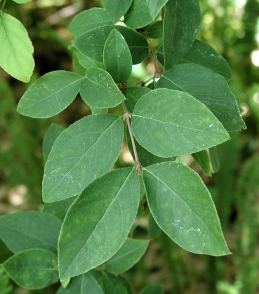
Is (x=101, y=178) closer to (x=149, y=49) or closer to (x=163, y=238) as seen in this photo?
(x=149, y=49)

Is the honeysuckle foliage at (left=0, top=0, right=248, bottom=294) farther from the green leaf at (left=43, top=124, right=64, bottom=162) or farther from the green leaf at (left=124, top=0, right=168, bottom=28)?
the green leaf at (left=43, top=124, right=64, bottom=162)

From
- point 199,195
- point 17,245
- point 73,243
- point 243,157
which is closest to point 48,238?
point 17,245

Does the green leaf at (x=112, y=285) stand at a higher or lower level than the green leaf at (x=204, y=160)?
lower

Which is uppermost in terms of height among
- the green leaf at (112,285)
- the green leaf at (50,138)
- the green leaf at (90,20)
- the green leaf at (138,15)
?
the green leaf at (138,15)

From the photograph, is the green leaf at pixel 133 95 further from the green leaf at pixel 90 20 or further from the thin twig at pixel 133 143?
the green leaf at pixel 90 20

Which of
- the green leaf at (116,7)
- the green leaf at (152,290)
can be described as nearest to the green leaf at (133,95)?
the green leaf at (116,7)

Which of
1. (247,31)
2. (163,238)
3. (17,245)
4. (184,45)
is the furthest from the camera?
(247,31)
